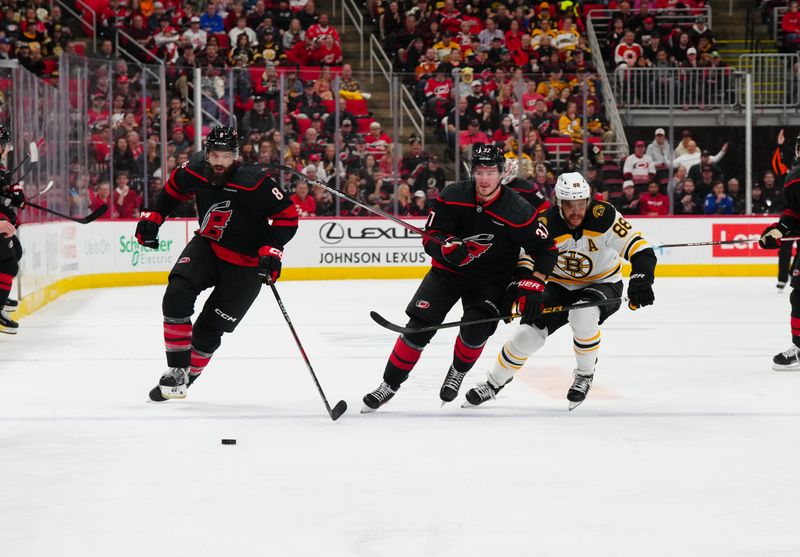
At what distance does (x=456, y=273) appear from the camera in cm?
511

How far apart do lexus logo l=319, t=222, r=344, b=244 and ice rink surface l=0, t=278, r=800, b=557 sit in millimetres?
5841

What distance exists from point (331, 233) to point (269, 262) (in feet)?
27.3

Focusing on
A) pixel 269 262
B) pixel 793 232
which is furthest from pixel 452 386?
pixel 793 232

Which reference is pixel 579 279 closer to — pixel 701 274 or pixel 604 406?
pixel 604 406

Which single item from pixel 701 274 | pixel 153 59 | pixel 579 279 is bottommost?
pixel 701 274

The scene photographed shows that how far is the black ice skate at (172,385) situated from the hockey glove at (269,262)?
0.59 metres

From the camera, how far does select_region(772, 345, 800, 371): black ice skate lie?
6.48m

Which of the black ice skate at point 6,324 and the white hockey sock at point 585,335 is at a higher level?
the white hockey sock at point 585,335

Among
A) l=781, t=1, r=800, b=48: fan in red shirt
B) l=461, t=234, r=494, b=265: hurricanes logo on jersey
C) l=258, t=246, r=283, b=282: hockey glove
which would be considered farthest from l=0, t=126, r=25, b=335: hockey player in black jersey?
l=781, t=1, r=800, b=48: fan in red shirt

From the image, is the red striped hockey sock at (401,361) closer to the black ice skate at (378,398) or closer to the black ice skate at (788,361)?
the black ice skate at (378,398)

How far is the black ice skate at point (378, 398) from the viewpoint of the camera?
16.6ft

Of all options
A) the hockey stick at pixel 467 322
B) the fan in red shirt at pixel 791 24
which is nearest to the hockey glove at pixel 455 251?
the hockey stick at pixel 467 322

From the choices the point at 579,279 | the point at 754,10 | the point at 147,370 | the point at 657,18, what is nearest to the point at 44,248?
the point at 147,370

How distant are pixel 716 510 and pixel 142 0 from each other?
523 inches
